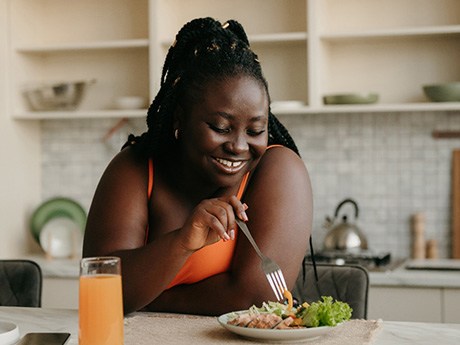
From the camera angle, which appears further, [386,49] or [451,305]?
[386,49]

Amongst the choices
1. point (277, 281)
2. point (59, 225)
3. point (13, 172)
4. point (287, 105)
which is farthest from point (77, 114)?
point (277, 281)

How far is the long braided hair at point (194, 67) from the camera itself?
1807mm

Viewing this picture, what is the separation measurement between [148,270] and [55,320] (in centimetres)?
24

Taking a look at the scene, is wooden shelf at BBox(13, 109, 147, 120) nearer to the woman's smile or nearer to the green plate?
the green plate

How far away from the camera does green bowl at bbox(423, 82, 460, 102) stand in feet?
11.1

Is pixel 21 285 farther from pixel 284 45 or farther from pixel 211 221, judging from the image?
pixel 284 45

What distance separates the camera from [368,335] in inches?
59.4

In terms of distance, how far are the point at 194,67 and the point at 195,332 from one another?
2.03 ft

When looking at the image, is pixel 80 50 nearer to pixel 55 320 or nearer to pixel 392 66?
pixel 392 66

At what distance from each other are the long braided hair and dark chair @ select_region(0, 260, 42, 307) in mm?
552

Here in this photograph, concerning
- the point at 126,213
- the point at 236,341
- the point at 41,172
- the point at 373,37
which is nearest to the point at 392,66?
the point at 373,37

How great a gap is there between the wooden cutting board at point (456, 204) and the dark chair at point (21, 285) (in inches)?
80.5

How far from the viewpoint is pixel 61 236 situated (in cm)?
392

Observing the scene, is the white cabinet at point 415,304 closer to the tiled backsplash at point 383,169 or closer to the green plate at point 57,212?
the tiled backsplash at point 383,169
